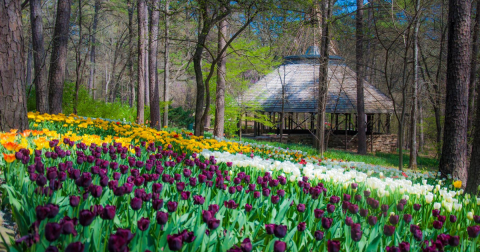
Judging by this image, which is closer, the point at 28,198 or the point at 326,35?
the point at 28,198

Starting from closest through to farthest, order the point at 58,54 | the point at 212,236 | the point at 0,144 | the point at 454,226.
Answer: the point at 212,236, the point at 454,226, the point at 0,144, the point at 58,54

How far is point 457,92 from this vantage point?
674 cm

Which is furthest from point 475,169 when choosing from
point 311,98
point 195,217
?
point 311,98

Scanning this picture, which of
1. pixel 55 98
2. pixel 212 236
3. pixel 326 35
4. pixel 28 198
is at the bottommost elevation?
pixel 212 236

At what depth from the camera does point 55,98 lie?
919cm

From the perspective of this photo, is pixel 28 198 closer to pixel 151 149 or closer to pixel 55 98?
pixel 151 149

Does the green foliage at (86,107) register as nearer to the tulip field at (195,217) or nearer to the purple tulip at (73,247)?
the tulip field at (195,217)

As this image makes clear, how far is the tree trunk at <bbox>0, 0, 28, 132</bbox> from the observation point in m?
4.70

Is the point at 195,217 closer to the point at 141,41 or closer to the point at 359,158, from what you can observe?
the point at 359,158

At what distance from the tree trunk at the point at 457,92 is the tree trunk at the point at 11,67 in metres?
7.51

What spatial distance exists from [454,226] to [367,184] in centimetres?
107

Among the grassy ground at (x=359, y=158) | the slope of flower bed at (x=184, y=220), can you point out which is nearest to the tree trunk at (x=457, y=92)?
the slope of flower bed at (x=184, y=220)

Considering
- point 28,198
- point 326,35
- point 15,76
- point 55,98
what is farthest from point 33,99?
point 28,198

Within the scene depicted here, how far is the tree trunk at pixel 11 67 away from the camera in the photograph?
4703mm
